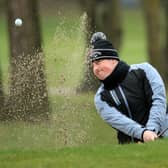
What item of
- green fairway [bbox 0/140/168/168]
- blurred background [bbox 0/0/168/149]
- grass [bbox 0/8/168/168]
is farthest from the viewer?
blurred background [bbox 0/0/168/149]

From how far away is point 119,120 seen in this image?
6992 mm

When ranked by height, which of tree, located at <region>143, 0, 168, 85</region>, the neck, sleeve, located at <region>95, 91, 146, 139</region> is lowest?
sleeve, located at <region>95, 91, 146, 139</region>

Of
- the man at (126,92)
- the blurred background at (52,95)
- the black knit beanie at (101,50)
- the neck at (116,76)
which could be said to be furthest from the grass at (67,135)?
the black knit beanie at (101,50)

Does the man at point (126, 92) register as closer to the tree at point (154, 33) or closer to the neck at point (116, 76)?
the neck at point (116, 76)

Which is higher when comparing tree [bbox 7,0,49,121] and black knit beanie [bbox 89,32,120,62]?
black knit beanie [bbox 89,32,120,62]

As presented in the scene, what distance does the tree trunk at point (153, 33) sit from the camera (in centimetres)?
2211

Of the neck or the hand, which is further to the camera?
the neck

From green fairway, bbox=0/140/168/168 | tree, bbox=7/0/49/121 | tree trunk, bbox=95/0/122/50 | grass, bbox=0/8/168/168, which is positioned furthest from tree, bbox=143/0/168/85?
green fairway, bbox=0/140/168/168

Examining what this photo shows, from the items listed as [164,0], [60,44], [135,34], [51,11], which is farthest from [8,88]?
[51,11]

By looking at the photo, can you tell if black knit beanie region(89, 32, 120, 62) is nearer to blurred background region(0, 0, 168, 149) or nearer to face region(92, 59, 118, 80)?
face region(92, 59, 118, 80)

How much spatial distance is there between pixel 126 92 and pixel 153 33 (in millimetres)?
15658

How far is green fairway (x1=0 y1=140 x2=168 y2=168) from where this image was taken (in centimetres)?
646

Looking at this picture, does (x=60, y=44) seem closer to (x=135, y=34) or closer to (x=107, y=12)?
(x=107, y=12)

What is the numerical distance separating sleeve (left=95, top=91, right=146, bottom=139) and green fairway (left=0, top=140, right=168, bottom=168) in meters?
0.13
